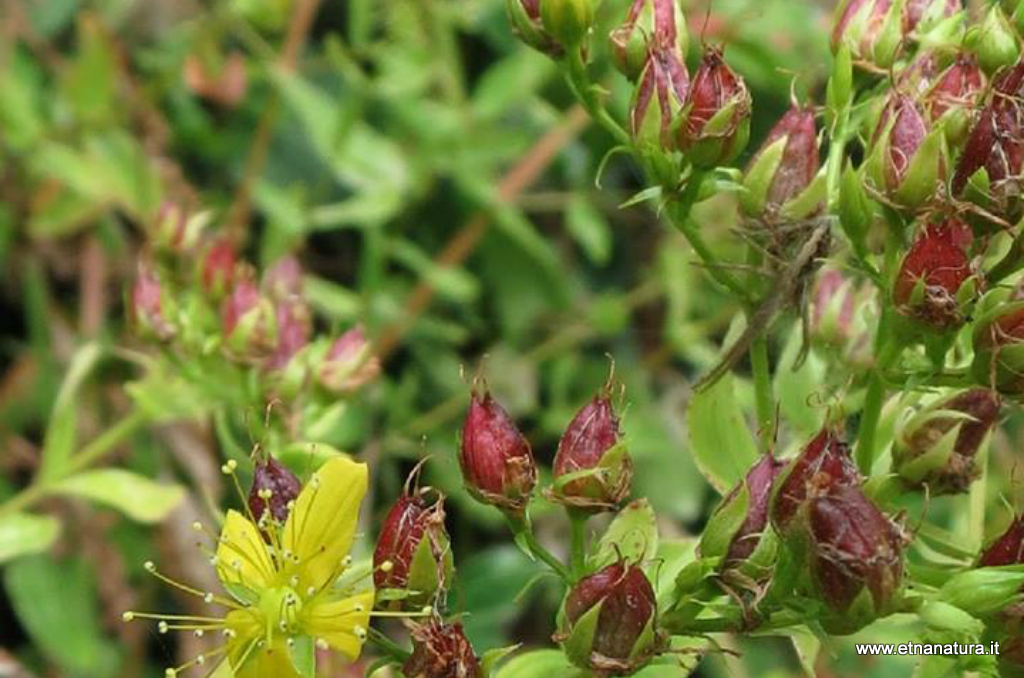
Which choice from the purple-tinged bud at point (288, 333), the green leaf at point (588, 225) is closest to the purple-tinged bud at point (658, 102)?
the purple-tinged bud at point (288, 333)

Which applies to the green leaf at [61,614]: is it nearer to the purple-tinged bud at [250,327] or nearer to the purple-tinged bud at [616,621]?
the purple-tinged bud at [250,327]

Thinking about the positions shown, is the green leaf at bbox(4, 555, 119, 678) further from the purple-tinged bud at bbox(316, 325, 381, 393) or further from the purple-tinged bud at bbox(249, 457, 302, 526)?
the purple-tinged bud at bbox(249, 457, 302, 526)

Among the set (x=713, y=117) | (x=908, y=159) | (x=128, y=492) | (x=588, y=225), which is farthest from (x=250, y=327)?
(x=588, y=225)

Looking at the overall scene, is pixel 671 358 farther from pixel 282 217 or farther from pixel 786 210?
pixel 786 210

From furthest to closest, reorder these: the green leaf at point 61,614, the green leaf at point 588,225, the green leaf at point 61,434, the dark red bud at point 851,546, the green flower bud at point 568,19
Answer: the green leaf at point 588,225 < the green leaf at point 61,614 < the green leaf at point 61,434 < the green flower bud at point 568,19 < the dark red bud at point 851,546

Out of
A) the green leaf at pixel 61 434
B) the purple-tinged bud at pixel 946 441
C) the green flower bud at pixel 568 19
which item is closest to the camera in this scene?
the purple-tinged bud at pixel 946 441
